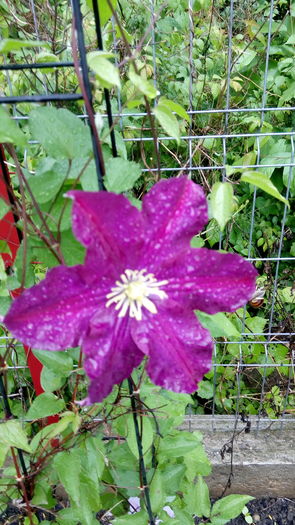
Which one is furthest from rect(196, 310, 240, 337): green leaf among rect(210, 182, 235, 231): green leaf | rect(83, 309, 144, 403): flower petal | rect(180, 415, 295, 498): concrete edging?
rect(180, 415, 295, 498): concrete edging

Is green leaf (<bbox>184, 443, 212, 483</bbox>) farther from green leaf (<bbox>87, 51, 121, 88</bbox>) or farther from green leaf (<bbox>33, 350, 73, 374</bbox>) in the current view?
green leaf (<bbox>87, 51, 121, 88</bbox>)

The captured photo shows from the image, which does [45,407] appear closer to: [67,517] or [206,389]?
[67,517]

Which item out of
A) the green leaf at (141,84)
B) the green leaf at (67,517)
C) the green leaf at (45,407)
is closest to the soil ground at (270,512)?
the green leaf at (67,517)

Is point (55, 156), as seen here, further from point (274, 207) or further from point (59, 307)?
point (274, 207)

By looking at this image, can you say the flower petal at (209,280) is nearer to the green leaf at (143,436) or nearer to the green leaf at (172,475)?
the green leaf at (143,436)

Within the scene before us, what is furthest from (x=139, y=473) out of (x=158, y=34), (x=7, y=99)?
(x=158, y=34)

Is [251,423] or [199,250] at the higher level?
[199,250]
